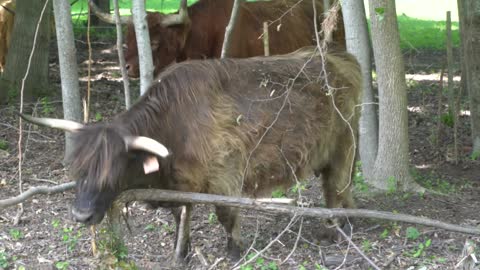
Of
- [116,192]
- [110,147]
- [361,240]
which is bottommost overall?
[361,240]

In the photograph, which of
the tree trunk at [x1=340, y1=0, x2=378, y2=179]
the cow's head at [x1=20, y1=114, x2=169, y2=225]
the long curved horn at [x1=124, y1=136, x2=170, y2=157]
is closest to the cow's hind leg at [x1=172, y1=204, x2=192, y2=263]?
the cow's head at [x1=20, y1=114, x2=169, y2=225]

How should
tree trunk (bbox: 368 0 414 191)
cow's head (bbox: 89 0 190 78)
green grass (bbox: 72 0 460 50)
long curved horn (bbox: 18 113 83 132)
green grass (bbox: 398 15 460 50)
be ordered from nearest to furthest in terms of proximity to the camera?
long curved horn (bbox: 18 113 83 132), tree trunk (bbox: 368 0 414 191), cow's head (bbox: 89 0 190 78), green grass (bbox: 72 0 460 50), green grass (bbox: 398 15 460 50)

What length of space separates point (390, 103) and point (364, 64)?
20.5 inches

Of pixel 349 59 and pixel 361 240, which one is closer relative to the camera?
pixel 361 240

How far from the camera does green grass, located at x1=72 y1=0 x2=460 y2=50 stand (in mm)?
18891

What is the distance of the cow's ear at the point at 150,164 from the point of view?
20.1 feet

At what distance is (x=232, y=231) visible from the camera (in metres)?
7.11

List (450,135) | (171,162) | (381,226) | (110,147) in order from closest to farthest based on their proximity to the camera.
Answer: (110,147) → (171,162) → (381,226) → (450,135)

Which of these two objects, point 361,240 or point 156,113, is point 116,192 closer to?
point 156,113

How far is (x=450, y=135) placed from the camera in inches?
473

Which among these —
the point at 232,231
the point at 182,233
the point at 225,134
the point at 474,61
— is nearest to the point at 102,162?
the point at 225,134

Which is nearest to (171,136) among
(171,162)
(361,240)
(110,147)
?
(171,162)

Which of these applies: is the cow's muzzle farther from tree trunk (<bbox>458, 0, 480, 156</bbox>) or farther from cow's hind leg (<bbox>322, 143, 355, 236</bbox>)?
tree trunk (<bbox>458, 0, 480, 156</bbox>)

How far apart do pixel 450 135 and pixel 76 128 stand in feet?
23.9
